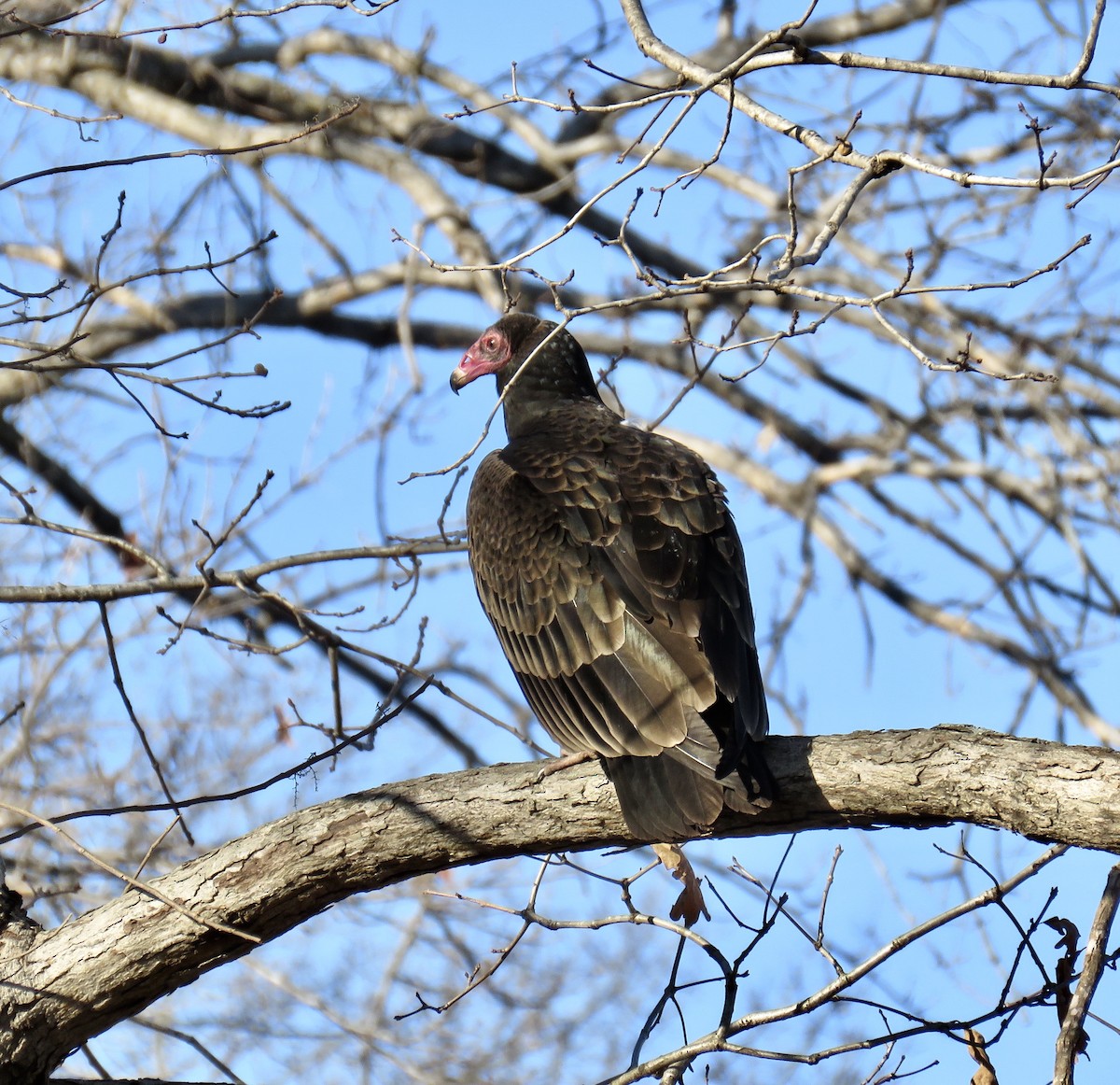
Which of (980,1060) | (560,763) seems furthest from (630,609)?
(980,1060)

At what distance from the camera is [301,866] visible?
3189 millimetres

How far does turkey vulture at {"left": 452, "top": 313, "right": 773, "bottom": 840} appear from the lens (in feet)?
9.90

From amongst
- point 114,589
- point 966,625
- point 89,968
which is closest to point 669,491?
point 114,589

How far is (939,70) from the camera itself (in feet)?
8.95

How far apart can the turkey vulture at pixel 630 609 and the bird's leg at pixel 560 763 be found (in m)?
0.02

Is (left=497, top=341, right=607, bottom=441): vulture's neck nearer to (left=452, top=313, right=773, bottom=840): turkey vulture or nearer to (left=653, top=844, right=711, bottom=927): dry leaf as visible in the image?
(left=452, top=313, right=773, bottom=840): turkey vulture

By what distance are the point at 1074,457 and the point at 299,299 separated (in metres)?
4.85

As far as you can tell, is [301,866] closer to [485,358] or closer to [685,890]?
[685,890]

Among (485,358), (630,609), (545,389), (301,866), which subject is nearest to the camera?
(301,866)

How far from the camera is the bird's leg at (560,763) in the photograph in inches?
126

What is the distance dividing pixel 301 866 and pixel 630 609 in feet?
3.30

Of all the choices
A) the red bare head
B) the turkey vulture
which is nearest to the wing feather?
the turkey vulture

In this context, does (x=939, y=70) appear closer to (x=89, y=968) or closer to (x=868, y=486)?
(x=89, y=968)

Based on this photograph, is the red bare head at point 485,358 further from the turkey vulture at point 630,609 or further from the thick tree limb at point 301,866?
the thick tree limb at point 301,866
